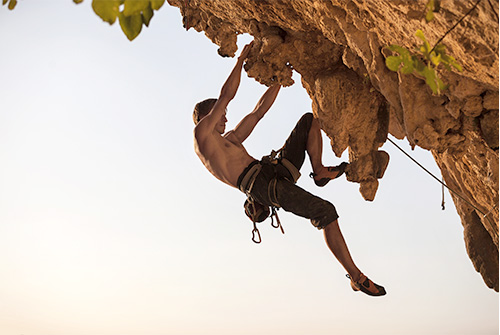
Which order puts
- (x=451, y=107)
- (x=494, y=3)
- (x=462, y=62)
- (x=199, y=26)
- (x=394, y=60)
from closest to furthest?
(x=394, y=60) → (x=494, y=3) → (x=462, y=62) → (x=451, y=107) → (x=199, y=26)

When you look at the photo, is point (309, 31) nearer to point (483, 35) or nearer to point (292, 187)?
point (292, 187)

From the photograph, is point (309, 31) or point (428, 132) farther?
point (309, 31)

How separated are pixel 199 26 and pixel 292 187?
1.25 meters

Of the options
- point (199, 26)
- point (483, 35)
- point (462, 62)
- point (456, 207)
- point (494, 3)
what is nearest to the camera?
point (494, 3)

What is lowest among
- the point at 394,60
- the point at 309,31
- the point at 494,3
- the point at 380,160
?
the point at 394,60

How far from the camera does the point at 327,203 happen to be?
298 centimetres

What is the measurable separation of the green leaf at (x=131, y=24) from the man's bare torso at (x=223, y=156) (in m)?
2.03

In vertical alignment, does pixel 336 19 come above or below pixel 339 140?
above

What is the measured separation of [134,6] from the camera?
1.04m

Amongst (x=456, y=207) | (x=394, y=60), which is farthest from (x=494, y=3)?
(x=456, y=207)

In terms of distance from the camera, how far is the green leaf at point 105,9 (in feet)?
3.30

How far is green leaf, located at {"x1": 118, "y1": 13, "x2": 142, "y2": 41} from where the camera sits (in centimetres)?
107

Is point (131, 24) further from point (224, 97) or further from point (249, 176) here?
point (249, 176)

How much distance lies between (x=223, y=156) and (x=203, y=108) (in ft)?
1.28
